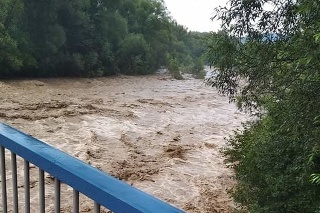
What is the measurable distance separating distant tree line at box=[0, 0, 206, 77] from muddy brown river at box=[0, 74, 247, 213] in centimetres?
221

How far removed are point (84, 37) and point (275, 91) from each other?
70.1 feet

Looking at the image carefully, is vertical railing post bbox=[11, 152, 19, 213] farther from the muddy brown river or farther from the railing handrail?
the muddy brown river

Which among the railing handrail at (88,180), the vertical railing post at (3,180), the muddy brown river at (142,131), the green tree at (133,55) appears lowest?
the muddy brown river at (142,131)

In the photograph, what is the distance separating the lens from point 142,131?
39.7 ft

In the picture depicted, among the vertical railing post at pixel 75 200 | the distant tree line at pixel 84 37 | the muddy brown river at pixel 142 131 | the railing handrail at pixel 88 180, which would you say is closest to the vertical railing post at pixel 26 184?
the railing handrail at pixel 88 180

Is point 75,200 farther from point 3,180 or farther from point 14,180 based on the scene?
point 3,180

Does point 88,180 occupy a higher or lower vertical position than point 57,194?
higher

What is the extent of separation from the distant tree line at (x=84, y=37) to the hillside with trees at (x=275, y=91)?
51.7 feet

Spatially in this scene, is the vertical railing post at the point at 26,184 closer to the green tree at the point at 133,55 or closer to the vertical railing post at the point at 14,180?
the vertical railing post at the point at 14,180

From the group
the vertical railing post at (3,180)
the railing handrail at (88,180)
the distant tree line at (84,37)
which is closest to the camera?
the railing handrail at (88,180)

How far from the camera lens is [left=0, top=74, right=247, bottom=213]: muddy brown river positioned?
8.09 m

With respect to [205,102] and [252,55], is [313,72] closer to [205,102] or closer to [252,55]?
[252,55]

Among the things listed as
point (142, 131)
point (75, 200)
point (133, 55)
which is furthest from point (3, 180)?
point (133, 55)

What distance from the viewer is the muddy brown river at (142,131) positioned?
26.5 feet
